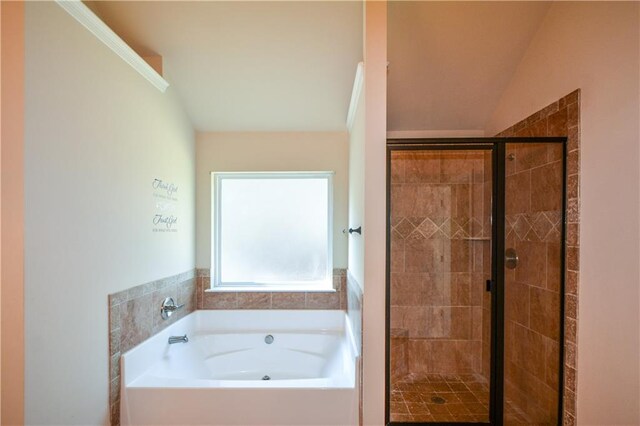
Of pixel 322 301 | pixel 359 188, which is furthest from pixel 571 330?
pixel 322 301

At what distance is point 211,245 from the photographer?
280 centimetres

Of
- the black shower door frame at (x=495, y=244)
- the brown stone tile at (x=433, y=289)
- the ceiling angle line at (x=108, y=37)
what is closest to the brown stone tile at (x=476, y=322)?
the brown stone tile at (x=433, y=289)

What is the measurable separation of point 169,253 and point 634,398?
2.69 m

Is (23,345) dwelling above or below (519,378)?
above

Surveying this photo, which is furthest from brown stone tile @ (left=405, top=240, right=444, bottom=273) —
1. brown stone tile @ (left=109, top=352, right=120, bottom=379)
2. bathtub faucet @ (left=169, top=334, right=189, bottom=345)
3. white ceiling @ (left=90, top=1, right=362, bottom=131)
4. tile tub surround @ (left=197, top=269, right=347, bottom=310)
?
brown stone tile @ (left=109, top=352, right=120, bottom=379)

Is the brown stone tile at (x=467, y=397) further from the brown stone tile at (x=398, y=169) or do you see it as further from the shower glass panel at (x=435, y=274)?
the brown stone tile at (x=398, y=169)

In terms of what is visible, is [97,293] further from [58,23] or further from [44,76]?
[58,23]

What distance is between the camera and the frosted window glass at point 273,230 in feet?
9.39

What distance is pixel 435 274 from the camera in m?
2.49

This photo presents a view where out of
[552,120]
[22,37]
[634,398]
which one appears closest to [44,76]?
[22,37]

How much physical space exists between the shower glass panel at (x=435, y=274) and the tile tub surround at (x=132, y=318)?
5.41 feet

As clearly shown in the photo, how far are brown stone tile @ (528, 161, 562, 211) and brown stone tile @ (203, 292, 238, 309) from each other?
2406 mm

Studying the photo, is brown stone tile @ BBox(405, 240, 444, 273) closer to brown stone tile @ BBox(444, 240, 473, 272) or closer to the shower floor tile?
brown stone tile @ BBox(444, 240, 473, 272)

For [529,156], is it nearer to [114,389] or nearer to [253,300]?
[253,300]
